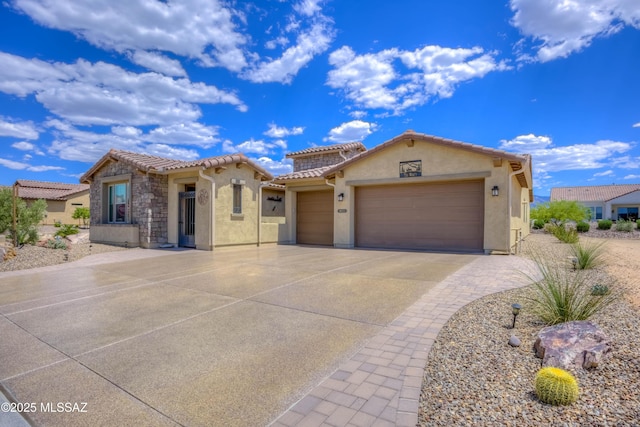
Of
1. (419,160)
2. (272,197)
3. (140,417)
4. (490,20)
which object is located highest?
(490,20)

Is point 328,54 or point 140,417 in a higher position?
point 328,54

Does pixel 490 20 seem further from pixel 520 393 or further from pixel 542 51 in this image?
pixel 520 393

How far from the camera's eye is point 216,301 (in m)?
5.59

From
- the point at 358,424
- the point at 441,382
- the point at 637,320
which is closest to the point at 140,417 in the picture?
the point at 358,424

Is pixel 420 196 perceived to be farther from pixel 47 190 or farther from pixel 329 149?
pixel 47 190

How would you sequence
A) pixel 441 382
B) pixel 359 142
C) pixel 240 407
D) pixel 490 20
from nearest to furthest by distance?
pixel 240 407 → pixel 441 382 → pixel 490 20 → pixel 359 142

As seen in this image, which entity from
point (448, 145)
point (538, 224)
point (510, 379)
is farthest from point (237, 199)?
point (538, 224)

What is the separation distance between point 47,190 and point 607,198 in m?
71.1

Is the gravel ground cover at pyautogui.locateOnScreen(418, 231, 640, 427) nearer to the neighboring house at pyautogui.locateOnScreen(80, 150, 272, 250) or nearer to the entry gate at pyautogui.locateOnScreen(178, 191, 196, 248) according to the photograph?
the neighboring house at pyautogui.locateOnScreen(80, 150, 272, 250)

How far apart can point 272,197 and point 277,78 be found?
6241mm

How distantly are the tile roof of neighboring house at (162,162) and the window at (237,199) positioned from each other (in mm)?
1151

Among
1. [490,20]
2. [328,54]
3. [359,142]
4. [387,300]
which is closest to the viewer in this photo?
[387,300]

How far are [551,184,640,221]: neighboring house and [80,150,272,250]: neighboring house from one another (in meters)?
43.9

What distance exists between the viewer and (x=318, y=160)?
22.4 meters
